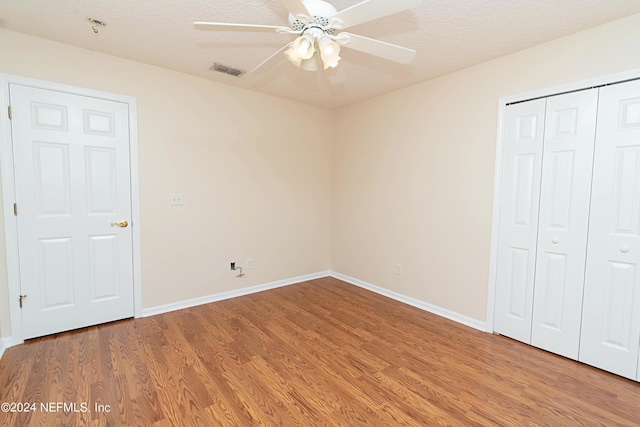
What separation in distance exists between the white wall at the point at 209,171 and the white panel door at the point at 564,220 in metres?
2.80

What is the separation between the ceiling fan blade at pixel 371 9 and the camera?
4.60 ft

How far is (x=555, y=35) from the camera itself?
2324mm

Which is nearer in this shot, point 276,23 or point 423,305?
point 276,23

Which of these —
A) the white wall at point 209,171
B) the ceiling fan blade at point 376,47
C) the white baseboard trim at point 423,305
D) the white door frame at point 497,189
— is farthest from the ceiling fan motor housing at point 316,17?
the white baseboard trim at point 423,305

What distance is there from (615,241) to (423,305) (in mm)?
1789

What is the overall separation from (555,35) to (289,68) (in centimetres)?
229

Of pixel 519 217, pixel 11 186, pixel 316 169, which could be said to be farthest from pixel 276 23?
pixel 519 217

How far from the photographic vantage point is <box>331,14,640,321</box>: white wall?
2379 mm

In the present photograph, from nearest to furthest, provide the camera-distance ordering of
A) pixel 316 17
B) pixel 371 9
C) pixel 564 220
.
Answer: pixel 371 9
pixel 316 17
pixel 564 220

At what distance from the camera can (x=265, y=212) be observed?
3.97 meters

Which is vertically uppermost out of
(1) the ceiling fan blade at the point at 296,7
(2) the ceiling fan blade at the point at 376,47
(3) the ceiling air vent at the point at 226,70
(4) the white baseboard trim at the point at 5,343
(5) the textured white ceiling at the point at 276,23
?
(3) the ceiling air vent at the point at 226,70

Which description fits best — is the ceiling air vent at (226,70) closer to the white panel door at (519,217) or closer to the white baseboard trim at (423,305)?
the white panel door at (519,217)

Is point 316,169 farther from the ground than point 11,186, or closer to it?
farther from the ground

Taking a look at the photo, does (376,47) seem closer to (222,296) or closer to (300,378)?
(300,378)
